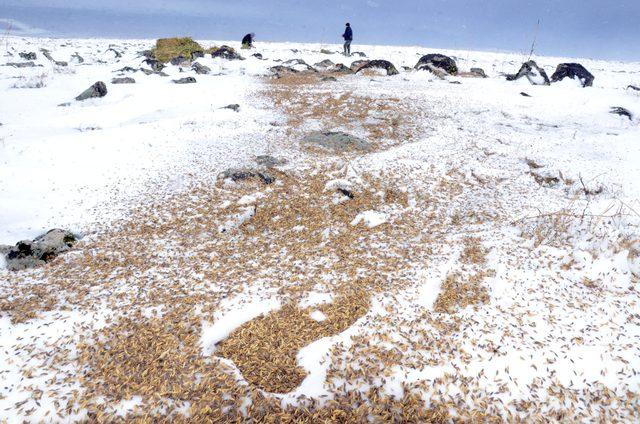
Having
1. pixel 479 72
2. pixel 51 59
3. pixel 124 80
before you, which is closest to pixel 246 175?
pixel 124 80

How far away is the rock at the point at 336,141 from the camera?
1334 cm

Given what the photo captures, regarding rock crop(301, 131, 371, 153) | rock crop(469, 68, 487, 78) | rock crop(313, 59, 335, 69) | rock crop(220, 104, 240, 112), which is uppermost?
rock crop(313, 59, 335, 69)

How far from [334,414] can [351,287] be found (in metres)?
2.43

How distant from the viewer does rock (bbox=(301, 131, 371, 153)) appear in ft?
43.8

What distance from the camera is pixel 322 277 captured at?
7043 mm

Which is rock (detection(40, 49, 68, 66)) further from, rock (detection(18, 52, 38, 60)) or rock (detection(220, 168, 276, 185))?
rock (detection(220, 168, 276, 185))

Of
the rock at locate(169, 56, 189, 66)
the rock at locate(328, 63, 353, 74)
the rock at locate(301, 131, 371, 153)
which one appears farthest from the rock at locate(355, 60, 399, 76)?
the rock at locate(301, 131, 371, 153)

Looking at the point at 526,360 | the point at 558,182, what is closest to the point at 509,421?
the point at 526,360

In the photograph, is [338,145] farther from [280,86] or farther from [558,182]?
[280,86]

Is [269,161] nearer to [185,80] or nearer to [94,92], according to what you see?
[94,92]

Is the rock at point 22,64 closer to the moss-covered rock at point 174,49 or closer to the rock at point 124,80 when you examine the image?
the moss-covered rock at point 174,49

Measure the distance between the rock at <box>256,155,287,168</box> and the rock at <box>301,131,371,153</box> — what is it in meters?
2.09

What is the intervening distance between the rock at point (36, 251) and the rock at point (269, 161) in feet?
18.9

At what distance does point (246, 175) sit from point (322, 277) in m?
4.92
